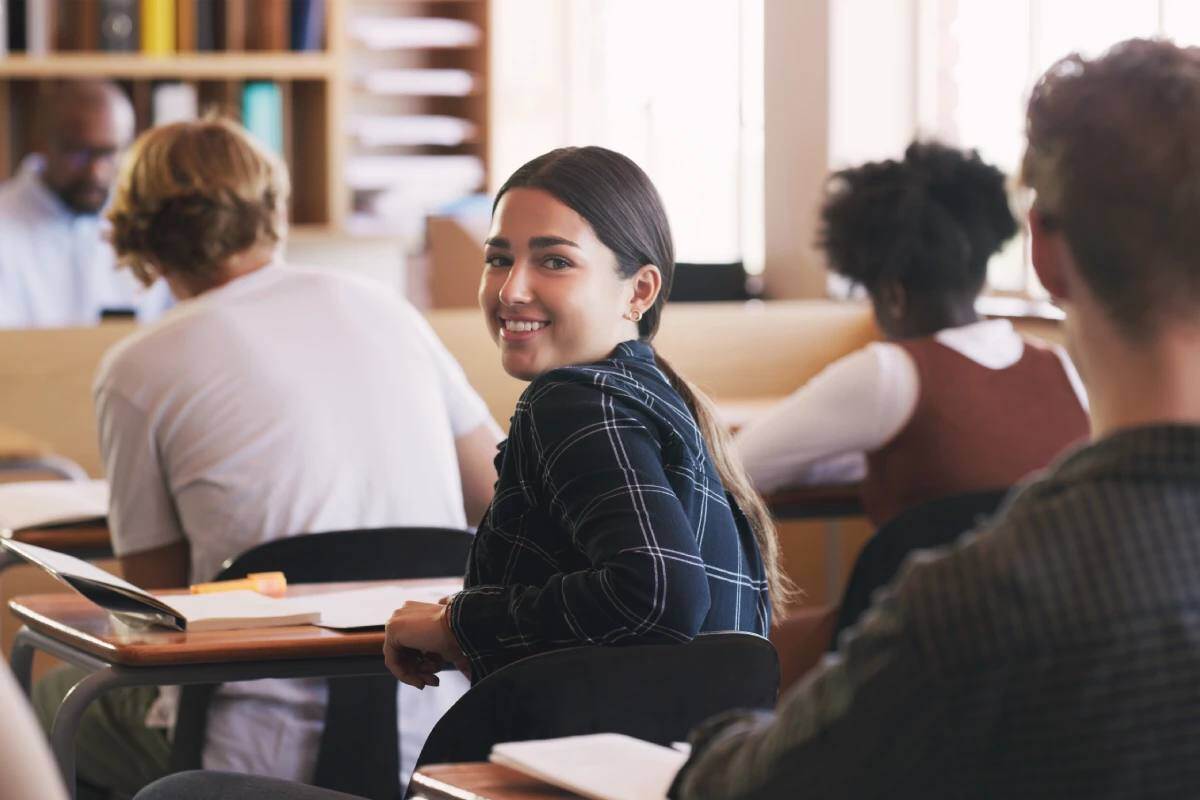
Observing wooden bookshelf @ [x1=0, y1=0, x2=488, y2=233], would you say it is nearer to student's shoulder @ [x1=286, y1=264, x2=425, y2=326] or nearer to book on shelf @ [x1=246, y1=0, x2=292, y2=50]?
book on shelf @ [x1=246, y1=0, x2=292, y2=50]

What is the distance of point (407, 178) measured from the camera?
6469 mm

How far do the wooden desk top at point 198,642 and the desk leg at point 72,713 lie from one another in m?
0.02

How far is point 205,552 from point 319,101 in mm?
4238

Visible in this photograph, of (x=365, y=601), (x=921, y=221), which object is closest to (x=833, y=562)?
(x=921, y=221)

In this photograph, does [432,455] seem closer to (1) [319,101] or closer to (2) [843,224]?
(2) [843,224]

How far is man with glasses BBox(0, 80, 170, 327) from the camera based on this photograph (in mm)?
5395

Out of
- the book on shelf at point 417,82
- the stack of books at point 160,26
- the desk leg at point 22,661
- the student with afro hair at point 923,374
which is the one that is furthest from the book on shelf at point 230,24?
the desk leg at point 22,661

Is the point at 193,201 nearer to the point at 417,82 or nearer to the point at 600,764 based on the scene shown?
the point at 600,764

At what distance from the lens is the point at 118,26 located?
5.81 m


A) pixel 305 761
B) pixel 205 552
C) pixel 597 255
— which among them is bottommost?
pixel 305 761

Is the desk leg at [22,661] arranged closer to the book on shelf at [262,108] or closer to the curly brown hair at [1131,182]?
the curly brown hair at [1131,182]

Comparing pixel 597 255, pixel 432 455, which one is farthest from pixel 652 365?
pixel 432 455

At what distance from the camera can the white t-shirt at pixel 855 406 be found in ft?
8.97

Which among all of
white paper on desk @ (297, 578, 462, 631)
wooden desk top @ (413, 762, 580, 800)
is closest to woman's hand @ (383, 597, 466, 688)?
white paper on desk @ (297, 578, 462, 631)
